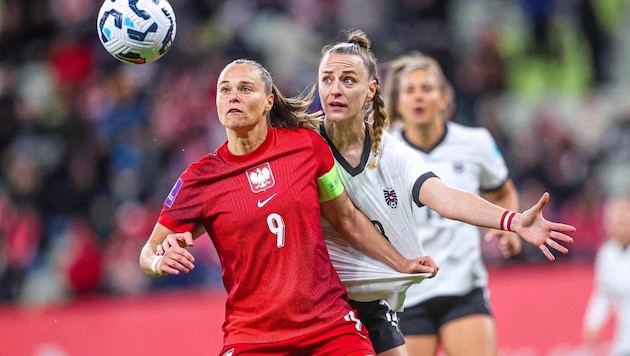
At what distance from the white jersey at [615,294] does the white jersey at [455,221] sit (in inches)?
101

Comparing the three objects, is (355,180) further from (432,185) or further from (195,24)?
(195,24)

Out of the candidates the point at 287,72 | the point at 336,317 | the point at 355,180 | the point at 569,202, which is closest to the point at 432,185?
the point at 355,180

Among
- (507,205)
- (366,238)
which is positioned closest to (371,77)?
(366,238)

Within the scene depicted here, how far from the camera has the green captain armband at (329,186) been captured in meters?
5.76

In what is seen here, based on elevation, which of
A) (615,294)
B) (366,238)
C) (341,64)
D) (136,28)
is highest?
(136,28)

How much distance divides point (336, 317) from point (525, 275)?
562 centimetres

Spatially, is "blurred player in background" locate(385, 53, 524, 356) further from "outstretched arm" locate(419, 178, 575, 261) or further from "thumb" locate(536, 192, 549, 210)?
"thumb" locate(536, 192, 549, 210)

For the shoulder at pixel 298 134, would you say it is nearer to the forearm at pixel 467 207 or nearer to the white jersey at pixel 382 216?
the white jersey at pixel 382 216

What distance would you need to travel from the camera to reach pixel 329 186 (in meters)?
5.76

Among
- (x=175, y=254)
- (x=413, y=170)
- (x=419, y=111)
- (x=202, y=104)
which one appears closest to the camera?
(x=175, y=254)

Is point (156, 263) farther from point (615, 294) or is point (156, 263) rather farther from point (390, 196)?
point (615, 294)

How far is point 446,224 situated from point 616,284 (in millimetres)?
2997

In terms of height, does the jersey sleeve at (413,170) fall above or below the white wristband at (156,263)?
above

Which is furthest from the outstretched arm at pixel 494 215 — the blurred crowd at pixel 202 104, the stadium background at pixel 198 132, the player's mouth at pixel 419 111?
the blurred crowd at pixel 202 104
